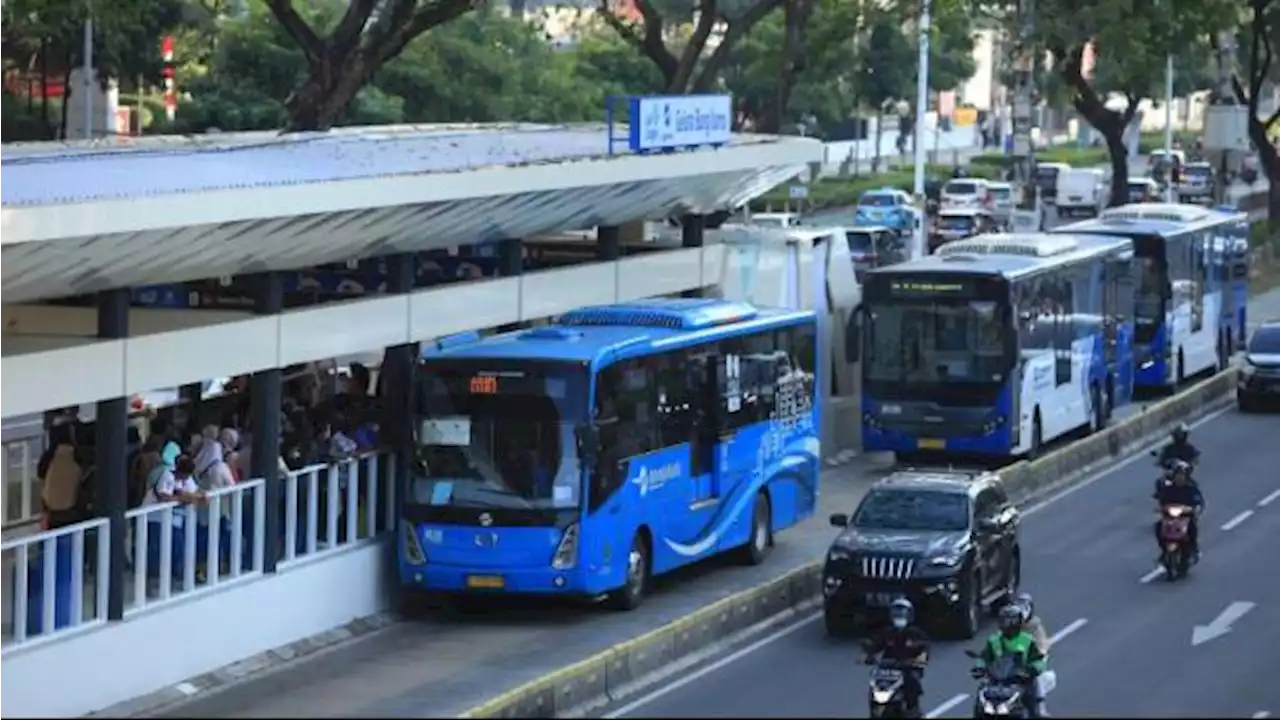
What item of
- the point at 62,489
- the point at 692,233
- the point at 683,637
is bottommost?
the point at 683,637

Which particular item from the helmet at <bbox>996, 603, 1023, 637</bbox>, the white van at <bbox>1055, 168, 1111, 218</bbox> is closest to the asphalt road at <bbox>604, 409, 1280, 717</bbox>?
the helmet at <bbox>996, 603, 1023, 637</bbox>

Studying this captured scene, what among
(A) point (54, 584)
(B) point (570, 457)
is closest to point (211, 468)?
(A) point (54, 584)

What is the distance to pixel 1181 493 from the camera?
101ft

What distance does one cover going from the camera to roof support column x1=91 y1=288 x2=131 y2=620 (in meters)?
22.8

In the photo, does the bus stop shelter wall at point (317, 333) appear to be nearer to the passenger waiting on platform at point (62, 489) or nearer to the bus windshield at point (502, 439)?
the bus windshield at point (502, 439)

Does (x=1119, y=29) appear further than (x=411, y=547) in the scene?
Yes

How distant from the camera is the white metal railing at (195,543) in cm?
2369

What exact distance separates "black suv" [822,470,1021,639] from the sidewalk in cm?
201

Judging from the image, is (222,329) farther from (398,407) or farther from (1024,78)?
(1024,78)

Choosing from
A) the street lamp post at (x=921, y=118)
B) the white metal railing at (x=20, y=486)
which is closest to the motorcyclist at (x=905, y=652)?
the white metal railing at (x=20, y=486)

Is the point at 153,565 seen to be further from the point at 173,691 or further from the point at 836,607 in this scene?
the point at 836,607

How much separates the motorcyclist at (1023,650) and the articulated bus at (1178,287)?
25914mm

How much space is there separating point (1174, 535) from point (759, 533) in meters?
4.57

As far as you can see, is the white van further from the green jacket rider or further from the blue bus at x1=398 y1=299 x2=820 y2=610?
the green jacket rider
